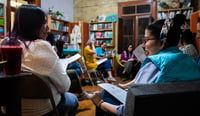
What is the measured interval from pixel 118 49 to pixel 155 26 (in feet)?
17.2

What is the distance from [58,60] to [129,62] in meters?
4.49

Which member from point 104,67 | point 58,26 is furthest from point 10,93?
point 58,26

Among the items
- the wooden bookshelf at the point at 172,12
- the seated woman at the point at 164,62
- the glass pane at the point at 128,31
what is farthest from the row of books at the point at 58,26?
the seated woman at the point at 164,62

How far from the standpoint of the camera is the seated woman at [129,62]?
17.6 ft

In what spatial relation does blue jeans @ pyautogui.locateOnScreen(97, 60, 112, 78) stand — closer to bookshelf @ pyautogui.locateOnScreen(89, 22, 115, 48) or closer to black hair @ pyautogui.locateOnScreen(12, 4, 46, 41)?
bookshelf @ pyautogui.locateOnScreen(89, 22, 115, 48)

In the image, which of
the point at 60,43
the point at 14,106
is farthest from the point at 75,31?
the point at 14,106

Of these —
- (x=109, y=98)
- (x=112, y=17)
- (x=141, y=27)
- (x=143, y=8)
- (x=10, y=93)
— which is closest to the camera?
(x=10, y=93)

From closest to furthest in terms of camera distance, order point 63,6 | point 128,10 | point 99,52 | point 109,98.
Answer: point 109,98
point 99,52
point 128,10
point 63,6

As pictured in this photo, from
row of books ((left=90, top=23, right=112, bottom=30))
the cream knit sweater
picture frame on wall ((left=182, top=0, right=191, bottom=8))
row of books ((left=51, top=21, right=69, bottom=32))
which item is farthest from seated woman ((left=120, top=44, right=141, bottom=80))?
the cream knit sweater

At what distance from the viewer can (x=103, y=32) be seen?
Answer: 21.3 ft

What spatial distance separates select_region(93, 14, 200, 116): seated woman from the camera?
88cm

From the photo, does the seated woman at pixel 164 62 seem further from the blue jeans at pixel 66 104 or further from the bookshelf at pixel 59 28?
the bookshelf at pixel 59 28

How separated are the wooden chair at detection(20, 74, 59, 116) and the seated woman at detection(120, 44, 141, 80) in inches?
179

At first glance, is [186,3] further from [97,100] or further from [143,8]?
[97,100]
